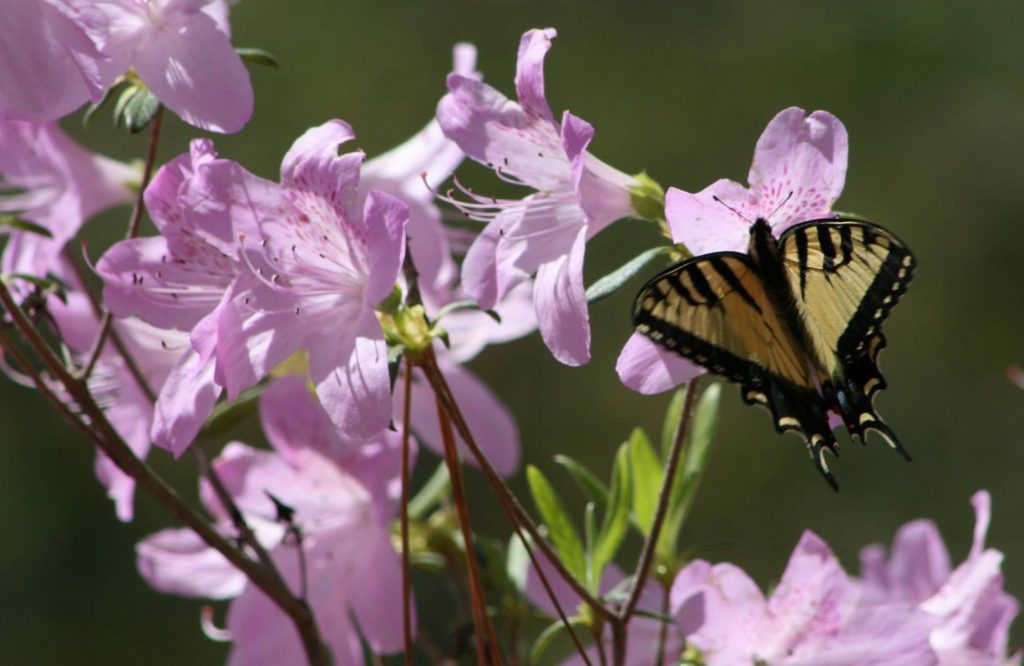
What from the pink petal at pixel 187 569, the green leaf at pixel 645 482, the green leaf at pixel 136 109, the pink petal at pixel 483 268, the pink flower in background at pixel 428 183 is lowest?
the pink petal at pixel 187 569

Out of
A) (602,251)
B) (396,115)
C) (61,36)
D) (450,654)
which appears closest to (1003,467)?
(602,251)

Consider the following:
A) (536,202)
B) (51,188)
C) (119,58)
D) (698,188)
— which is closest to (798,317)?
(536,202)

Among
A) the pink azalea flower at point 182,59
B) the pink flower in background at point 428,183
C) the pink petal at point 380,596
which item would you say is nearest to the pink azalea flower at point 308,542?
the pink petal at point 380,596

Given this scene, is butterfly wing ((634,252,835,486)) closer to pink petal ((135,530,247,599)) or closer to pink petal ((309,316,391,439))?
pink petal ((309,316,391,439))

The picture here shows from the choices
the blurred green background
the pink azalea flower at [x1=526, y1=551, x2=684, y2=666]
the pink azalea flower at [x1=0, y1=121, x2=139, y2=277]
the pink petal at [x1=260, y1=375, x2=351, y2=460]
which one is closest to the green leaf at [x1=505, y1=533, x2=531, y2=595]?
the pink azalea flower at [x1=526, y1=551, x2=684, y2=666]

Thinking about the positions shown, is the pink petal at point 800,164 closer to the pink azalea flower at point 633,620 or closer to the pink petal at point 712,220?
the pink petal at point 712,220
